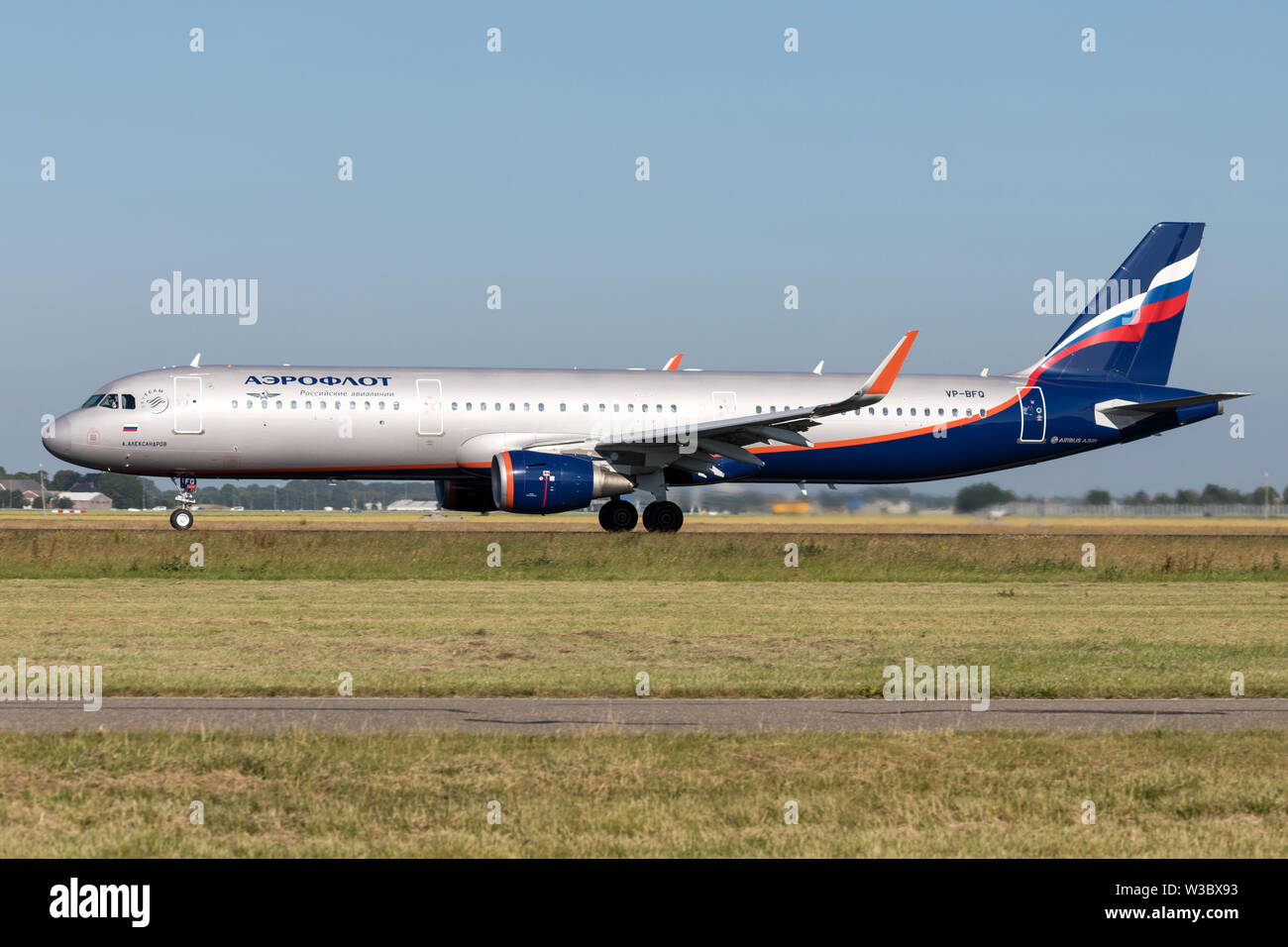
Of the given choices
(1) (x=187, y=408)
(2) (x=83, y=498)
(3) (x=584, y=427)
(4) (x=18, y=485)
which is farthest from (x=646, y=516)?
(2) (x=83, y=498)

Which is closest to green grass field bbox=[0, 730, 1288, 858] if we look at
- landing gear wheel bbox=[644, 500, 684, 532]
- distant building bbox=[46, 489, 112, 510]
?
landing gear wheel bbox=[644, 500, 684, 532]

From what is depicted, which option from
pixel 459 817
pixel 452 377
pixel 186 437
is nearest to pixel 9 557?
pixel 186 437

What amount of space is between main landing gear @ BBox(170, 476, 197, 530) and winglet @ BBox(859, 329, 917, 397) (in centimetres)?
1736

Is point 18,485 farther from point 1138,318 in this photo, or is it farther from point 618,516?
point 1138,318

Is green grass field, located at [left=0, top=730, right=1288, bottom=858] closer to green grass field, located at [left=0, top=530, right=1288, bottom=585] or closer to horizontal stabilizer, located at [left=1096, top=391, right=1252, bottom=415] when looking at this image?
green grass field, located at [left=0, top=530, right=1288, bottom=585]

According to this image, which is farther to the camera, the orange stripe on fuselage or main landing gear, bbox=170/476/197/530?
the orange stripe on fuselage

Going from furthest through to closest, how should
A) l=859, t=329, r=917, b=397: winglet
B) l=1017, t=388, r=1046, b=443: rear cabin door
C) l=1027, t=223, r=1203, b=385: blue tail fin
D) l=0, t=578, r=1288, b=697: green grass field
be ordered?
l=1027, t=223, r=1203, b=385: blue tail fin → l=1017, t=388, r=1046, b=443: rear cabin door → l=859, t=329, r=917, b=397: winglet → l=0, t=578, r=1288, b=697: green grass field

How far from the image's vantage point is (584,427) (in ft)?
123

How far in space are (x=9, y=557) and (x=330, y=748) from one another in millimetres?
22065

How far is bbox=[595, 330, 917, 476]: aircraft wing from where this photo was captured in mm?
33875

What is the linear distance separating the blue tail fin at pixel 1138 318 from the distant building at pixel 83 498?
327 feet

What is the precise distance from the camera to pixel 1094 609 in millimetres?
24531

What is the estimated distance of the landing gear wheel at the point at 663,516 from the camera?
122 feet
